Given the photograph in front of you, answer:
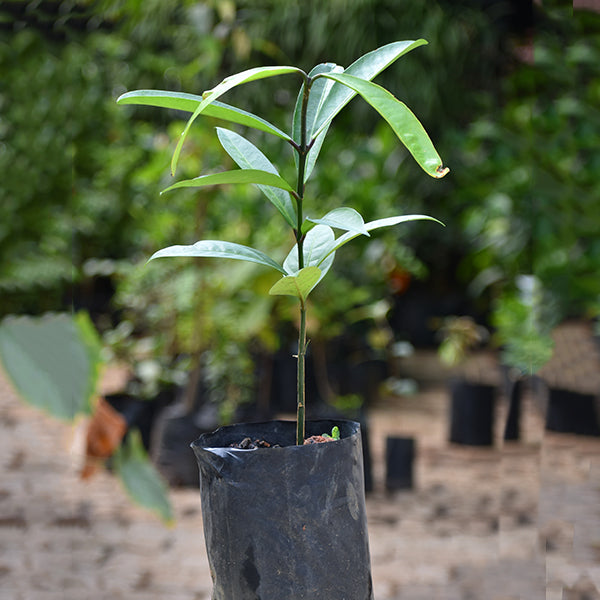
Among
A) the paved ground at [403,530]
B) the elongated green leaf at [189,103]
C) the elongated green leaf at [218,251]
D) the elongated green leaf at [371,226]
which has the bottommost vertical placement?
the paved ground at [403,530]

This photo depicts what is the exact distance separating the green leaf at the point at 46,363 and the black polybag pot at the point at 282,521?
141mm

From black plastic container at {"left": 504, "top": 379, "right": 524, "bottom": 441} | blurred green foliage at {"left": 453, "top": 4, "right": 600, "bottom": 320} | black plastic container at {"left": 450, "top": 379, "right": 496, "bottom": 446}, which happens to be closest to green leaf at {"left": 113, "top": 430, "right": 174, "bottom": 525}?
blurred green foliage at {"left": 453, "top": 4, "right": 600, "bottom": 320}

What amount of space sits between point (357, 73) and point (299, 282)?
6.8 inches

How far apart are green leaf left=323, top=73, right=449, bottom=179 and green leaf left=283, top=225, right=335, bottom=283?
13cm

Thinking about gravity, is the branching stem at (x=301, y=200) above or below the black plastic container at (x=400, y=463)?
above

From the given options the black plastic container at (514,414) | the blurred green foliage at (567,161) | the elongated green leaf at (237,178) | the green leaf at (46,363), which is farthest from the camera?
the black plastic container at (514,414)

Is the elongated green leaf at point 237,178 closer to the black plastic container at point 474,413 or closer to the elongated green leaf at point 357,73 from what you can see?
the elongated green leaf at point 357,73

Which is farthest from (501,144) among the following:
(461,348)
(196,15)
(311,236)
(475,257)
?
(311,236)

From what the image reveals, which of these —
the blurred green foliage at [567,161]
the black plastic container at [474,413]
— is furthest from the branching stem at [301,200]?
the black plastic container at [474,413]

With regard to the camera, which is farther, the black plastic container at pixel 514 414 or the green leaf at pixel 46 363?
the black plastic container at pixel 514 414

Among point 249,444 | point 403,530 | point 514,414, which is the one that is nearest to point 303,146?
point 249,444

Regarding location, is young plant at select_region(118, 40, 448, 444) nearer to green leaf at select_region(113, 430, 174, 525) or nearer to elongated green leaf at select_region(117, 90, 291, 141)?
elongated green leaf at select_region(117, 90, 291, 141)

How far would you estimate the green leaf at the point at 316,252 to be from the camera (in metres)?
0.57

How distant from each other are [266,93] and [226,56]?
0.42 m
